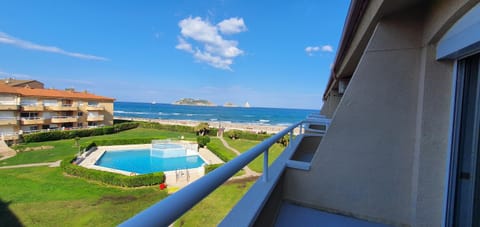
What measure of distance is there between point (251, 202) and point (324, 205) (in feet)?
4.54

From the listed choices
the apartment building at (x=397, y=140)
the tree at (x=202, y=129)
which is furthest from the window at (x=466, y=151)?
the tree at (x=202, y=129)

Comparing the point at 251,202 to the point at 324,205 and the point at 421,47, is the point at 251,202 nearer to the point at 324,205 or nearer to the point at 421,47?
the point at 324,205

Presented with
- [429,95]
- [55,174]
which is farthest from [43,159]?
[429,95]

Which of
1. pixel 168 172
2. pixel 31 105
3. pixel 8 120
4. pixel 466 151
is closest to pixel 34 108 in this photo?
pixel 31 105

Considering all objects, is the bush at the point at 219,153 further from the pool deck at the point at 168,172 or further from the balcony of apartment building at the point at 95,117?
the balcony of apartment building at the point at 95,117

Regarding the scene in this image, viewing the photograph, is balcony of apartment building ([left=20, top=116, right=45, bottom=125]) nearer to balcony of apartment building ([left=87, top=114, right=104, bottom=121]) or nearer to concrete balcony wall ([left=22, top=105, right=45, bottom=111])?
concrete balcony wall ([left=22, top=105, right=45, bottom=111])

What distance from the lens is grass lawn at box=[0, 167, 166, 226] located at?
283 inches

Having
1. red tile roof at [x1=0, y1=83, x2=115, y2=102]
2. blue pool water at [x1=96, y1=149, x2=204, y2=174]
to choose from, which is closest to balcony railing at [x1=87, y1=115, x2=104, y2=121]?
red tile roof at [x1=0, y1=83, x2=115, y2=102]

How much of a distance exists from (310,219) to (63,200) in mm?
10816

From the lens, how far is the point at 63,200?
28.5 feet

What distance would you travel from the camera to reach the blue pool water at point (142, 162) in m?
15.5

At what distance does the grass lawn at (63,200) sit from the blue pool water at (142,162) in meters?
4.08

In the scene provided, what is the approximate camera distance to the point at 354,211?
236 cm

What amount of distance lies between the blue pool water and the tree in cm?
1003
